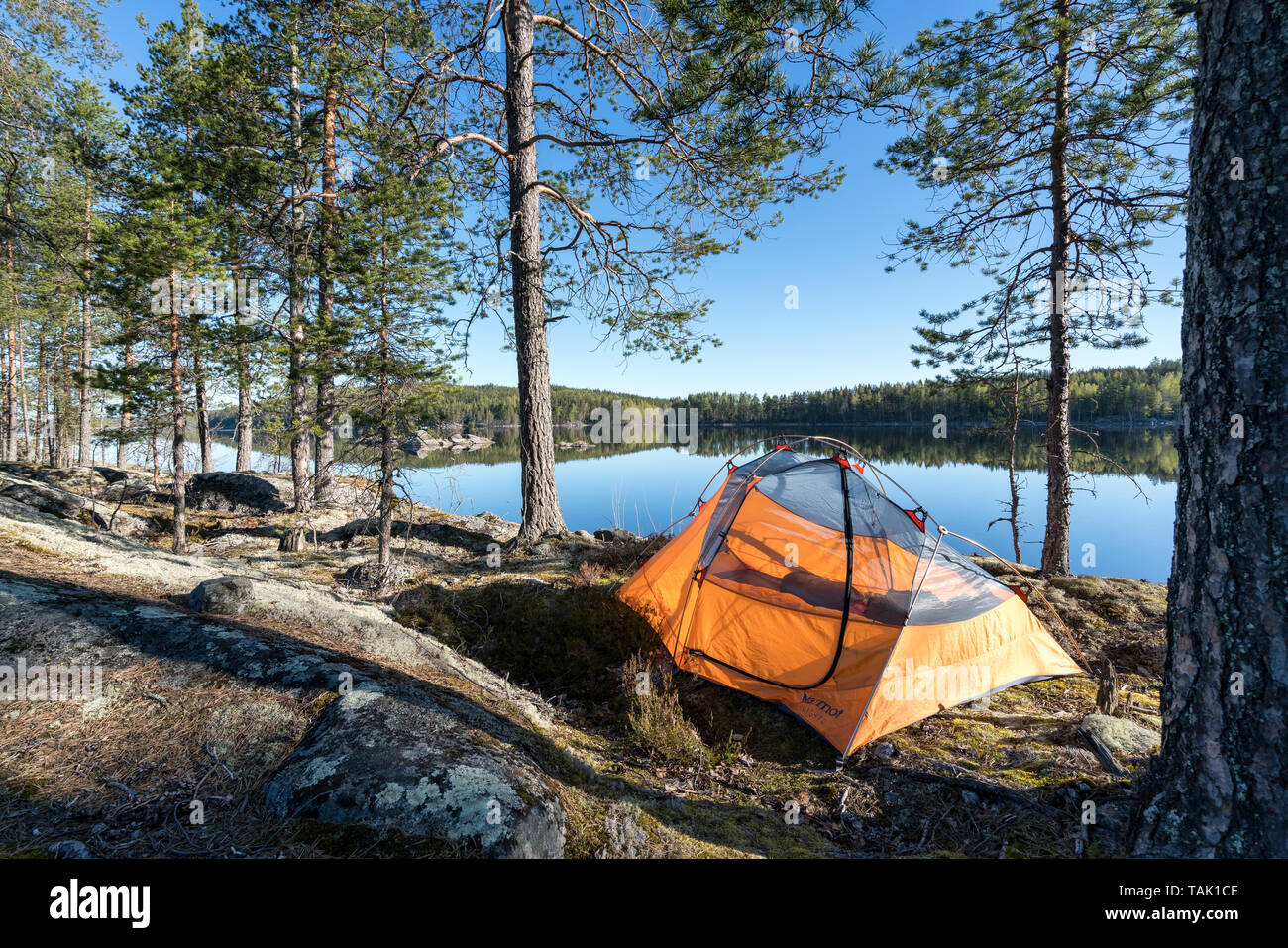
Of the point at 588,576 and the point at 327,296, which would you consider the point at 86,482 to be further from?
the point at 588,576

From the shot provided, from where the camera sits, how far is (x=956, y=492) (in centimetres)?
2711

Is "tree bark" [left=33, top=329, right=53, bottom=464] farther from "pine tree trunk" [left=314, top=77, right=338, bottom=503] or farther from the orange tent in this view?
the orange tent

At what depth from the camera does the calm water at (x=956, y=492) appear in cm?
909

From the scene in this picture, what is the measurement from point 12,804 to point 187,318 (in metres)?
8.00

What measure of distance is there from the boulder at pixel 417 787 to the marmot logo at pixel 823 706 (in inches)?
106

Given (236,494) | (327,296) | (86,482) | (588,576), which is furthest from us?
(236,494)

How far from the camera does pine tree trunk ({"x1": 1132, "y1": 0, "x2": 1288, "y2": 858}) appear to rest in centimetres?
172

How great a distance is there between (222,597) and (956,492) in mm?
30650

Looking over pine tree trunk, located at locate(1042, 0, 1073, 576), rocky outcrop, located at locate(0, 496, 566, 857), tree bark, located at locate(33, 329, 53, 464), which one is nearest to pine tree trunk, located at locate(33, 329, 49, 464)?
tree bark, located at locate(33, 329, 53, 464)

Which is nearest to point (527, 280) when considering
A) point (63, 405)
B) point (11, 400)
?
point (11, 400)

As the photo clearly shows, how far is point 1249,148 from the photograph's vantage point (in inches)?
68.9
